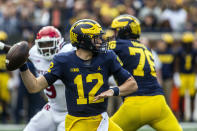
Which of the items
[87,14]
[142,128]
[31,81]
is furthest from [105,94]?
[87,14]

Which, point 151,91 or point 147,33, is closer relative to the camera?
point 151,91

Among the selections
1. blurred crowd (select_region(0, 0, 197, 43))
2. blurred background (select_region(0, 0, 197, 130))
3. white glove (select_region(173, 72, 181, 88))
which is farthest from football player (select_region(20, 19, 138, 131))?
blurred crowd (select_region(0, 0, 197, 43))

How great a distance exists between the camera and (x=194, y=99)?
33.3 ft

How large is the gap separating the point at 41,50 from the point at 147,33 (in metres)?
6.12

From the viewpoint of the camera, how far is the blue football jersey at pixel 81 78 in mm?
4191

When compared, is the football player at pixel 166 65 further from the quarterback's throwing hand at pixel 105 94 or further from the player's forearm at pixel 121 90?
the quarterback's throwing hand at pixel 105 94

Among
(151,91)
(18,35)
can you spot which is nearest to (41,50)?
(151,91)

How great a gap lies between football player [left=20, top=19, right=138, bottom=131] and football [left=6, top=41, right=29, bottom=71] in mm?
87

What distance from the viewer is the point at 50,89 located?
16.6 ft

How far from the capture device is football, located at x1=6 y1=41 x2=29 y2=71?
4043 millimetres

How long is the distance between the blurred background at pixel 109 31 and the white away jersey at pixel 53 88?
4193mm

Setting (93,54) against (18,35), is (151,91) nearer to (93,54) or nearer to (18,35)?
(93,54)

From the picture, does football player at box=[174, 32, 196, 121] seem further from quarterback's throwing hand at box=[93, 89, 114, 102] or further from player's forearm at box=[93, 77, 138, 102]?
quarterback's throwing hand at box=[93, 89, 114, 102]

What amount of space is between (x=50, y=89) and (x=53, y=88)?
41 millimetres
